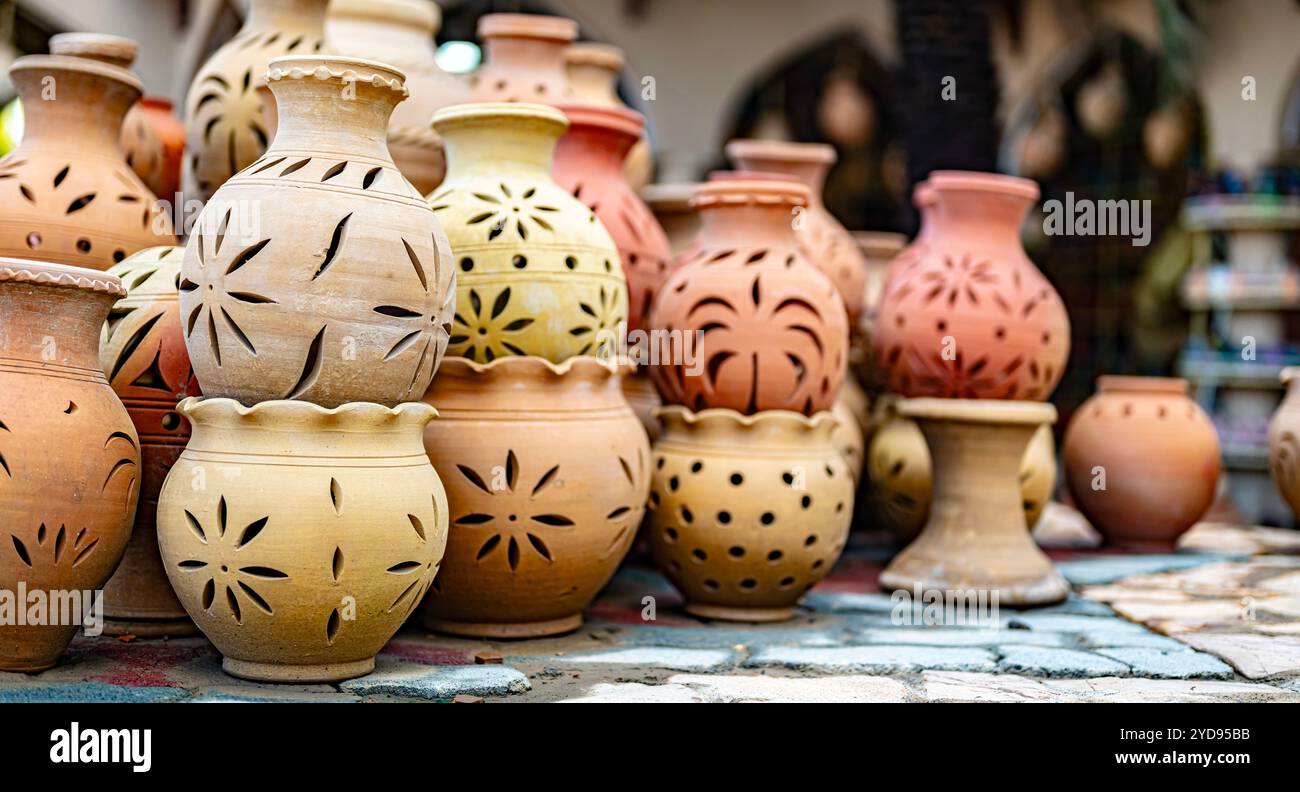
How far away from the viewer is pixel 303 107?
331cm

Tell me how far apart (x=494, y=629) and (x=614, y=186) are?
1735mm

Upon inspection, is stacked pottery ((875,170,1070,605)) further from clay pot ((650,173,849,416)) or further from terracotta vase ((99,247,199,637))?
terracotta vase ((99,247,199,637))

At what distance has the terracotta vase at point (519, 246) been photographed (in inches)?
149

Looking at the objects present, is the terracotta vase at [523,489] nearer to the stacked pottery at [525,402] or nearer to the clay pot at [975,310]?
the stacked pottery at [525,402]

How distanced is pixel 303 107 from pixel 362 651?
135cm

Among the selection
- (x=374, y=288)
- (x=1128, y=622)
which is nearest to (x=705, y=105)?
(x=1128, y=622)

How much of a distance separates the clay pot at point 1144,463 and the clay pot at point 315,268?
3840 millimetres

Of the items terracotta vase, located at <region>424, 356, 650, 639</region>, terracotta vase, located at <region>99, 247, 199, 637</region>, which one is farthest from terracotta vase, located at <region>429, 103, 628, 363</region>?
terracotta vase, located at <region>99, 247, 199, 637</region>

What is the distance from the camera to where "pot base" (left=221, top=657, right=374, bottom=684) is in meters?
3.16

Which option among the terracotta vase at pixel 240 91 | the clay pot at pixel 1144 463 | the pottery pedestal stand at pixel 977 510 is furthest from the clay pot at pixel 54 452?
the clay pot at pixel 1144 463

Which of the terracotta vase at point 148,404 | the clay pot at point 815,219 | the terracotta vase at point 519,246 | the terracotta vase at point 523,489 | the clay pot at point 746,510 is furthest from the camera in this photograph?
the clay pot at point 815,219

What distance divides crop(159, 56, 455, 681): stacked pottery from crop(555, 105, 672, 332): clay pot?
57.1 inches
